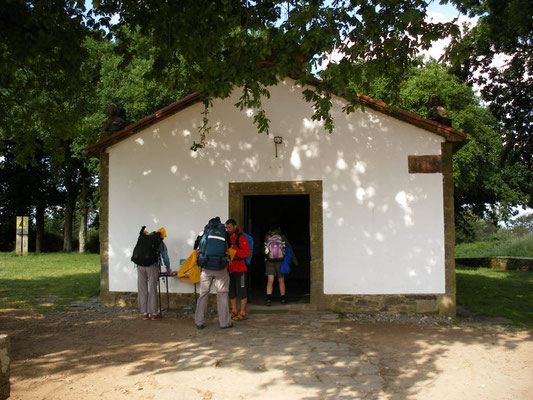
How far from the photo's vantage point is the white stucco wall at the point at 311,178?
30.8 feet

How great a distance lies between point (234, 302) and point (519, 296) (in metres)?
7.61

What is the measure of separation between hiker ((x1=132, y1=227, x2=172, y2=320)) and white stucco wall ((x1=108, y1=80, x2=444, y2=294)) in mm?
899

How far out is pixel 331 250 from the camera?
9.53 m

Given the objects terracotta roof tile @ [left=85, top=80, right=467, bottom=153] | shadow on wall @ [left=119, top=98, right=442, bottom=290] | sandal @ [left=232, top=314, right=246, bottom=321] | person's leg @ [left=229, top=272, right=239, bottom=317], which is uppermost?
terracotta roof tile @ [left=85, top=80, right=467, bottom=153]

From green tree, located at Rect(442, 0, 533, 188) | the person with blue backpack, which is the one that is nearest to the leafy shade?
green tree, located at Rect(442, 0, 533, 188)

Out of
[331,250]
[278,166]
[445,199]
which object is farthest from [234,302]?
[445,199]

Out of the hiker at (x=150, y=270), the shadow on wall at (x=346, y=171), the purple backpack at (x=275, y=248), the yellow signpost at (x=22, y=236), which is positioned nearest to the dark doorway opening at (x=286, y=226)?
the purple backpack at (x=275, y=248)

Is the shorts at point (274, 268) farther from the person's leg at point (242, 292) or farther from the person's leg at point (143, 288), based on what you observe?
the person's leg at point (143, 288)

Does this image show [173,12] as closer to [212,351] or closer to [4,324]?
[212,351]

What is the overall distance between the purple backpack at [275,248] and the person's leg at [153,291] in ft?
7.55

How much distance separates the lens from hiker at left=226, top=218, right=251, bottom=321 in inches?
342

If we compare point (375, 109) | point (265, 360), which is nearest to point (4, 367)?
point (265, 360)

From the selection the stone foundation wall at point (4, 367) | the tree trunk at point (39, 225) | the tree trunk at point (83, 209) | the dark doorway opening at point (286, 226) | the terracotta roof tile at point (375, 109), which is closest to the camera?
the stone foundation wall at point (4, 367)

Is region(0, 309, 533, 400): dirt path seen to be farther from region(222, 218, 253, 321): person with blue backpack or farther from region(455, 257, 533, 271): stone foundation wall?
region(455, 257, 533, 271): stone foundation wall
